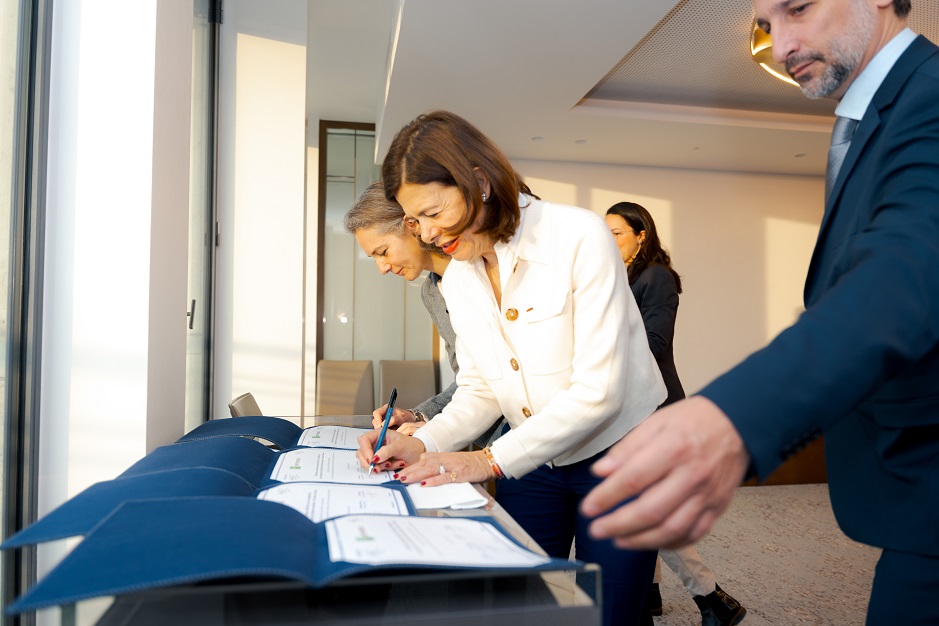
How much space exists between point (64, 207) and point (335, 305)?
5.22 m

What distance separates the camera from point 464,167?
1.41 metres

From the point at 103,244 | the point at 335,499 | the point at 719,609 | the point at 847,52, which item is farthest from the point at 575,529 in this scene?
the point at 719,609

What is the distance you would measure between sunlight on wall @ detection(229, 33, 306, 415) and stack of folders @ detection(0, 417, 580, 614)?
2.38m


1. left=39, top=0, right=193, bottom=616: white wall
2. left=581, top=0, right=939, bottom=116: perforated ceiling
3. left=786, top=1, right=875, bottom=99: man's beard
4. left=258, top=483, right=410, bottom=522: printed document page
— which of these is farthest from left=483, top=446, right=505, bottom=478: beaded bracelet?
left=581, top=0, right=939, bottom=116: perforated ceiling

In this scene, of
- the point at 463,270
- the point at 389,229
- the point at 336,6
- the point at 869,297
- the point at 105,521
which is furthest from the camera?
the point at 336,6

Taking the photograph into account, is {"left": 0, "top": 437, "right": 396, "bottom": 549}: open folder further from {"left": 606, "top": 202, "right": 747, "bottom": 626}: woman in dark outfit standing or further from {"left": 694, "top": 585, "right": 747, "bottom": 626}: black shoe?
{"left": 694, "top": 585, "right": 747, "bottom": 626}: black shoe

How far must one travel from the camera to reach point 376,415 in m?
1.88

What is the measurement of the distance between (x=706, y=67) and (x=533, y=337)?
391 centimetres

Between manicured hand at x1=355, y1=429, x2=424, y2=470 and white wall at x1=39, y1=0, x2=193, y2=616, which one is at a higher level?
white wall at x1=39, y1=0, x2=193, y2=616

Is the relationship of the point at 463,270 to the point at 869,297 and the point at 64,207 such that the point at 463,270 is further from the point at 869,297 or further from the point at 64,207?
the point at 869,297

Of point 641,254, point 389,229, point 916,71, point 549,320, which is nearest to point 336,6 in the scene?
point 641,254

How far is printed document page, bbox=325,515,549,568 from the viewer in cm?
66

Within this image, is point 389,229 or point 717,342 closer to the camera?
point 389,229

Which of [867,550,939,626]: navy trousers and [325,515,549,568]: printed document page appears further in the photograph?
[867,550,939,626]: navy trousers
